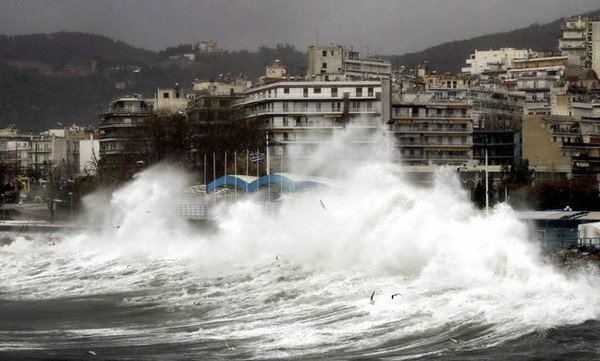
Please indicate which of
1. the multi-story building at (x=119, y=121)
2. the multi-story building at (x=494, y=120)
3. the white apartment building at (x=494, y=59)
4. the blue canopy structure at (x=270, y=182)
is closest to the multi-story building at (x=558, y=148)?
the multi-story building at (x=494, y=120)

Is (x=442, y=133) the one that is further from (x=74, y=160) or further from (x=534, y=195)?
(x=74, y=160)

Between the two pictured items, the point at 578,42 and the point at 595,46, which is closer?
the point at 595,46

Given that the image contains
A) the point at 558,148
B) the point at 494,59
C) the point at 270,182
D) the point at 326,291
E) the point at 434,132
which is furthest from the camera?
the point at 494,59

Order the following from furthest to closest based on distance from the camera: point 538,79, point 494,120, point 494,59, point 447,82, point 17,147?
point 494,59, point 17,147, point 447,82, point 538,79, point 494,120

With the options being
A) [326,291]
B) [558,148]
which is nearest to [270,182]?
[326,291]

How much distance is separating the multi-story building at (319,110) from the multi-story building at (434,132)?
459 cm

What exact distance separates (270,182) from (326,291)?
2813cm

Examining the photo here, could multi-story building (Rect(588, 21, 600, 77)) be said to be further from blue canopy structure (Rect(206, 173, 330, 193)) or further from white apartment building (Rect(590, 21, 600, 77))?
blue canopy structure (Rect(206, 173, 330, 193))

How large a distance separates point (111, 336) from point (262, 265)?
53.2 feet

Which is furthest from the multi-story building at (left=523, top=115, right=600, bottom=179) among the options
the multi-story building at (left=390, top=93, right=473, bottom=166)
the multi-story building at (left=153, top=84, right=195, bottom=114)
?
the multi-story building at (left=153, top=84, right=195, bottom=114)

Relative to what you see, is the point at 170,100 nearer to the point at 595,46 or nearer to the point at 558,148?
the point at 558,148

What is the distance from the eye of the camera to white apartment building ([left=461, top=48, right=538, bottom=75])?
16450cm

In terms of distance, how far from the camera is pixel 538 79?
127 meters

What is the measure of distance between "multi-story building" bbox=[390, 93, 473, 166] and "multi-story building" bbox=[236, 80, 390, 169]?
181 inches
